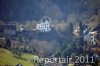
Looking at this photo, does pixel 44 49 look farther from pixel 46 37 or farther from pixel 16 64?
pixel 16 64

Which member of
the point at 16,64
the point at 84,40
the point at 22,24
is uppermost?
the point at 22,24

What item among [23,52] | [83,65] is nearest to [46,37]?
[23,52]

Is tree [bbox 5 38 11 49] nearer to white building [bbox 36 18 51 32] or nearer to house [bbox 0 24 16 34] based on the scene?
house [bbox 0 24 16 34]

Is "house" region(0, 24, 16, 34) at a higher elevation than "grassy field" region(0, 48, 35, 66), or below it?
higher

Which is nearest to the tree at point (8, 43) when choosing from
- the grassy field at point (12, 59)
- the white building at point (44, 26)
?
the grassy field at point (12, 59)

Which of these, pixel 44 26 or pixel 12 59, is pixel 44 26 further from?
pixel 12 59

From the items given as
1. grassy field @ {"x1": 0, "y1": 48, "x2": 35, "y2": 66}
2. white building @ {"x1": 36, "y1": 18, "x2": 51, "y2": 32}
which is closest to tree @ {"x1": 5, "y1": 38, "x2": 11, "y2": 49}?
grassy field @ {"x1": 0, "y1": 48, "x2": 35, "y2": 66}

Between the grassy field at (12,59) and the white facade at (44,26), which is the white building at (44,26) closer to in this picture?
the white facade at (44,26)

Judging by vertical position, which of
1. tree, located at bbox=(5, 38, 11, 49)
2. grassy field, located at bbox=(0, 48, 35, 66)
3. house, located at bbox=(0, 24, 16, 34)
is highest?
house, located at bbox=(0, 24, 16, 34)
